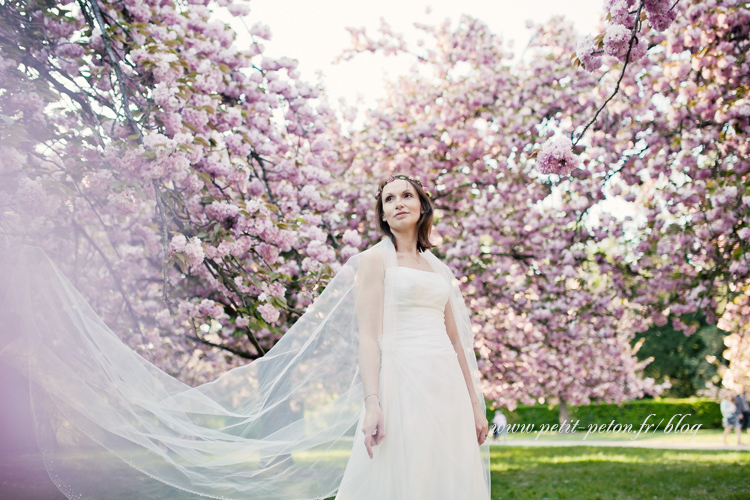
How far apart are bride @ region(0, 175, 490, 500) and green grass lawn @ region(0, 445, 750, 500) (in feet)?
1.35

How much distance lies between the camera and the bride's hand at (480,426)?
2.51 metres

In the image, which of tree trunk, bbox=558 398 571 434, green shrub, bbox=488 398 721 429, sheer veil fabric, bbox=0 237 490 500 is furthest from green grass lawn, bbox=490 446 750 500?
green shrub, bbox=488 398 721 429

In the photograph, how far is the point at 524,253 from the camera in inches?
283

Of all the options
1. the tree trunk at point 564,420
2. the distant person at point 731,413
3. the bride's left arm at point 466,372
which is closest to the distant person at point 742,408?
the distant person at point 731,413

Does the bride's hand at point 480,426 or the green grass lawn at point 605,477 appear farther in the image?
the green grass lawn at point 605,477

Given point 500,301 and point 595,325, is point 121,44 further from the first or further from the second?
point 595,325

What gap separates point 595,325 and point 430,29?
4.68 metres

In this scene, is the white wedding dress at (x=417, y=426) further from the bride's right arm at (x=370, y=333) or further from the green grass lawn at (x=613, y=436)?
the green grass lawn at (x=613, y=436)

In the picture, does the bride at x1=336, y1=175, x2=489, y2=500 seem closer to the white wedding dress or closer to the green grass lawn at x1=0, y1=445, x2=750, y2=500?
the white wedding dress

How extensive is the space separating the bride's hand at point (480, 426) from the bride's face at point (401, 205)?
2.92ft

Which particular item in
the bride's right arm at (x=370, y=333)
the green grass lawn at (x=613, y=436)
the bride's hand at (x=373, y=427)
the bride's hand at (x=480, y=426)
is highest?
the bride's right arm at (x=370, y=333)

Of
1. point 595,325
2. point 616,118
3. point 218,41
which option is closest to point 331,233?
point 218,41

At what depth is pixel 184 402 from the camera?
2.62 meters

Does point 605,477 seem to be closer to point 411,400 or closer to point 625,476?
point 625,476
